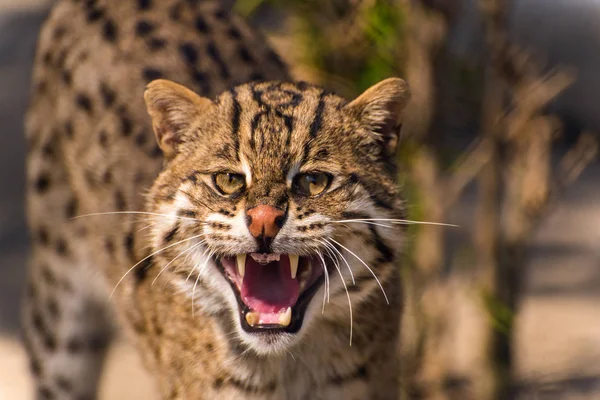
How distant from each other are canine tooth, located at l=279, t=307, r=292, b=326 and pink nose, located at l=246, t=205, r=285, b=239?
273 mm

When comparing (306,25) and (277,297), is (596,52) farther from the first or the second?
(277,297)

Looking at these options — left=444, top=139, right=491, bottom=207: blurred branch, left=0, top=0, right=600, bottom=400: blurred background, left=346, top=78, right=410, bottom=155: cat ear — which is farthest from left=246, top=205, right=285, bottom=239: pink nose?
left=444, top=139, right=491, bottom=207: blurred branch

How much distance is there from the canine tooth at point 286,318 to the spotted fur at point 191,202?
0.21 feet

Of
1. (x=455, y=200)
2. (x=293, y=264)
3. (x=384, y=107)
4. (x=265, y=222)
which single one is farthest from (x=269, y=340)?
(x=455, y=200)

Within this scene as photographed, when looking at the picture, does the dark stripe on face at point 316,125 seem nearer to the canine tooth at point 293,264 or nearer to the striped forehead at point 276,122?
the striped forehead at point 276,122

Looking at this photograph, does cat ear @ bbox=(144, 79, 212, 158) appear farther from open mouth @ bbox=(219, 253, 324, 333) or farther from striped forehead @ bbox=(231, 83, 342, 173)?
open mouth @ bbox=(219, 253, 324, 333)

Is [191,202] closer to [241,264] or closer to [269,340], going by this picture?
[241,264]

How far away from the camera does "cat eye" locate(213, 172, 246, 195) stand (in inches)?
149

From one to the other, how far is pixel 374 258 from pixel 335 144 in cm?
41

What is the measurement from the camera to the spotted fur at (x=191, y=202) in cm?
382

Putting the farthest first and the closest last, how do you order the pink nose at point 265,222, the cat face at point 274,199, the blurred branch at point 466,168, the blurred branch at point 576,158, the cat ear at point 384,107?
the blurred branch at point 576,158 < the blurred branch at point 466,168 < the cat ear at point 384,107 < the cat face at point 274,199 < the pink nose at point 265,222

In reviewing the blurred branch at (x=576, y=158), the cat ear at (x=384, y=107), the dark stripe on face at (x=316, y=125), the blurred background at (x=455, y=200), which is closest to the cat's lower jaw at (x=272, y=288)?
the dark stripe on face at (x=316, y=125)

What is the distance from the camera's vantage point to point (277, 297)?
373 centimetres

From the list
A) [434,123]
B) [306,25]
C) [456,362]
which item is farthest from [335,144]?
[456,362]
